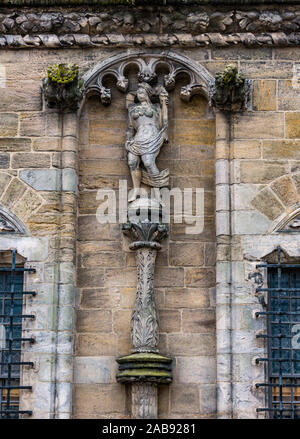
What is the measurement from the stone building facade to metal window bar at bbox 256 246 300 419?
59 mm

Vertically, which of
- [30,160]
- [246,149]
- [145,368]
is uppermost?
[246,149]

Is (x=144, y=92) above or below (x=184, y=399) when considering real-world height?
above

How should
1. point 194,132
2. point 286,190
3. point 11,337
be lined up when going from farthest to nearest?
point 194,132 → point 286,190 → point 11,337

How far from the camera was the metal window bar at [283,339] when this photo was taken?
12062 mm

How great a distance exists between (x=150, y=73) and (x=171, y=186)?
1228 mm

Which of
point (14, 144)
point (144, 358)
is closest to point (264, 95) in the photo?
point (14, 144)

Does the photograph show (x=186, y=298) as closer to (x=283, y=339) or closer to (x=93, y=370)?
(x=283, y=339)

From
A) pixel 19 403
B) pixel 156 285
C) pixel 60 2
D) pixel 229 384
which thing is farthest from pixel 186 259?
pixel 60 2

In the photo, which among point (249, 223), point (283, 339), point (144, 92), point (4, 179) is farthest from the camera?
point (144, 92)

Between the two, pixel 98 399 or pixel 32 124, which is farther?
pixel 32 124

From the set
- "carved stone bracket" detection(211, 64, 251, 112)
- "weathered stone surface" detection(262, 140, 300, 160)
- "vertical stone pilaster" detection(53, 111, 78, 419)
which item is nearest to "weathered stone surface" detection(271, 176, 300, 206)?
"weathered stone surface" detection(262, 140, 300, 160)

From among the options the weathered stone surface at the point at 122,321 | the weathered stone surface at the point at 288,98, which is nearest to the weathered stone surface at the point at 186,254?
the weathered stone surface at the point at 122,321

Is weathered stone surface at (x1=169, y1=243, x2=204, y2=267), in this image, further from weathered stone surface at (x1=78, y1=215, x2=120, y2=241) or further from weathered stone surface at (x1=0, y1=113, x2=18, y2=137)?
weathered stone surface at (x1=0, y1=113, x2=18, y2=137)

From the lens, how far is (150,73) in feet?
42.4
